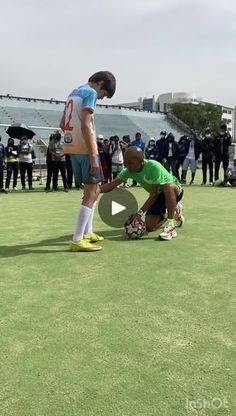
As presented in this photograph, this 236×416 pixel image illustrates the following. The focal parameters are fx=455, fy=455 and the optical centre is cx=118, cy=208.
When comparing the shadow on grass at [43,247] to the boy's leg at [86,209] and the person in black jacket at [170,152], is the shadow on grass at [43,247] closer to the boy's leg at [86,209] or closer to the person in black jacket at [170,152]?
the boy's leg at [86,209]

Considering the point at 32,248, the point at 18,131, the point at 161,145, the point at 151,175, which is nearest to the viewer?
the point at 32,248

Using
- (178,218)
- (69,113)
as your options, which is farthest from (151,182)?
(69,113)

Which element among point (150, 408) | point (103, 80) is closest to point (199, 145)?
point (103, 80)

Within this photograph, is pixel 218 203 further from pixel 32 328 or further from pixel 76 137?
pixel 32 328

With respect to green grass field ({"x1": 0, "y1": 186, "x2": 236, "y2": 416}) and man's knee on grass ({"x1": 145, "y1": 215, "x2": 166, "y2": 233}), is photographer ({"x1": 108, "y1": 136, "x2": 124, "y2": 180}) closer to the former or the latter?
man's knee on grass ({"x1": 145, "y1": 215, "x2": 166, "y2": 233})

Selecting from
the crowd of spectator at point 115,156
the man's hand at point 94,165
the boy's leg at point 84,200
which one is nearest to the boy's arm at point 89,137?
the man's hand at point 94,165

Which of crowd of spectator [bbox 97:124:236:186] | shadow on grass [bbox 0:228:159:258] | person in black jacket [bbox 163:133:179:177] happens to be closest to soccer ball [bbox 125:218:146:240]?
shadow on grass [bbox 0:228:159:258]

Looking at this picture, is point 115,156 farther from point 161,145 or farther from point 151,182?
point 151,182

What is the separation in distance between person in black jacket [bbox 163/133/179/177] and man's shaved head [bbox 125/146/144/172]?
9.66m

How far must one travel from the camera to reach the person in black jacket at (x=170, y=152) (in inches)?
607

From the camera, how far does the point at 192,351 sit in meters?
2.61

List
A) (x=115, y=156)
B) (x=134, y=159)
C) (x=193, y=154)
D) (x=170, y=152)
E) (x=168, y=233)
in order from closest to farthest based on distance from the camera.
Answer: (x=168, y=233) → (x=134, y=159) → (x=115, y=156) → (x=193, y=154) → (x=170, y=152)
